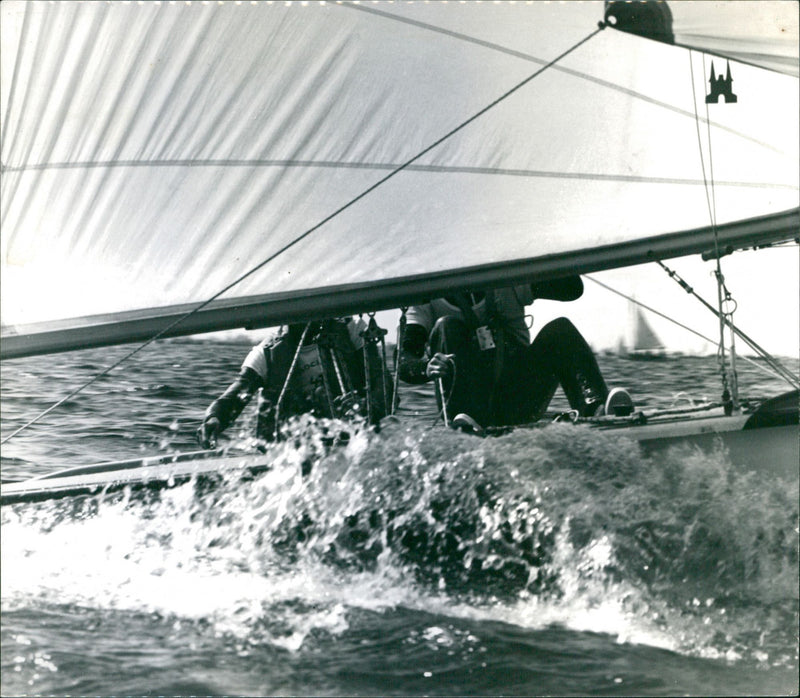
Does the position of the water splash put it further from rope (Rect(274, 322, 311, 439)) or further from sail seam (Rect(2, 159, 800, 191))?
sail seam (Rect(2, 159, 800, 191))

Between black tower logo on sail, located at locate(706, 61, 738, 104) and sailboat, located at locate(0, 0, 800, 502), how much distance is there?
5 cm

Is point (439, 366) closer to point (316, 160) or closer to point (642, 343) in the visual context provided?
point (316, 160)

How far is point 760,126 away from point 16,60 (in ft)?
7.92

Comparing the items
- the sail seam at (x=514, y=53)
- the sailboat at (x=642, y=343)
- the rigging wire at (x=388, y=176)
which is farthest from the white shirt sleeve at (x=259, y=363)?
the sailboat at (x=642, y=343)

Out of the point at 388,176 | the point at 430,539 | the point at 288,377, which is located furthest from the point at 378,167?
the point at 430,539

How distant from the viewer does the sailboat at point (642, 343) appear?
8.55 meters

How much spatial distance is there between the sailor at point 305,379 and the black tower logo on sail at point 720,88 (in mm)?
1413

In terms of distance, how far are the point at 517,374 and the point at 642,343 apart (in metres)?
3.94

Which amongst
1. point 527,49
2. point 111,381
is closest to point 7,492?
point 527,49

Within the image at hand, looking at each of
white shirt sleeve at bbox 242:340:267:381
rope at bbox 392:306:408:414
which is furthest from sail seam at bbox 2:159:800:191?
white shirt sleeve at bbox 242:340:267:381

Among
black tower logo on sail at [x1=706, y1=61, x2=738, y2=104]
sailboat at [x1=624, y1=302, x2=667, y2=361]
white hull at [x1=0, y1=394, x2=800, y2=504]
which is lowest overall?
white hull at [x1=0, y1=394, x2=800, y2=504]

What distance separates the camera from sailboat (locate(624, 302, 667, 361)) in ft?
28.1

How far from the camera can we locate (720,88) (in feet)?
14.2

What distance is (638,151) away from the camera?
438 cm
